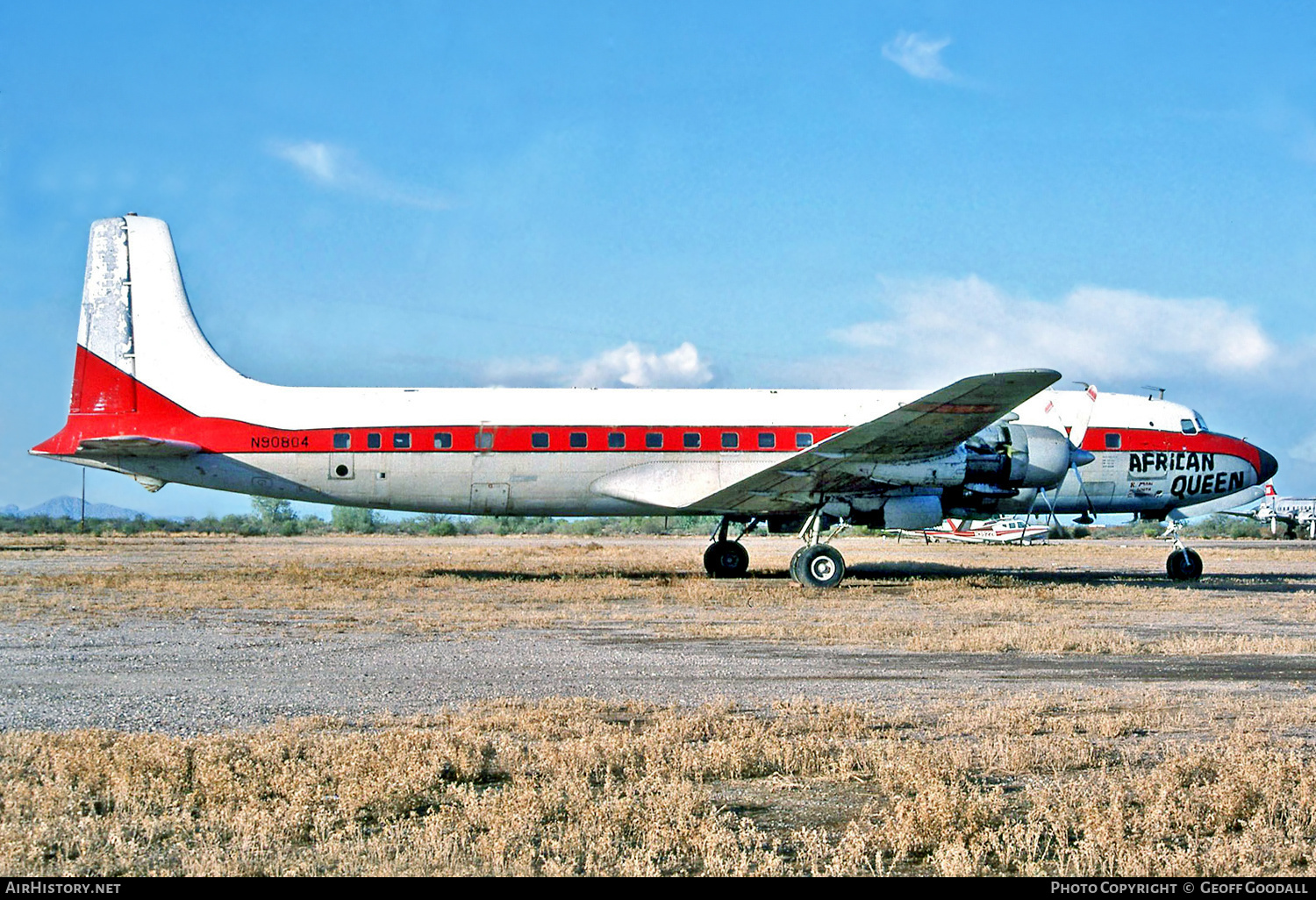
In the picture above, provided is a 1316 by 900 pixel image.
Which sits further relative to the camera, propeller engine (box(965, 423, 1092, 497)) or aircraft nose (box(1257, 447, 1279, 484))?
aircraft nose (box(1257, 447, 1279, 484))

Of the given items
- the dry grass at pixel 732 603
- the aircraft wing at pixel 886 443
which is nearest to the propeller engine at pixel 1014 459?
the aircraft wing at pixel 886 443

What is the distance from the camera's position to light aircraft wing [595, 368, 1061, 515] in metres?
19.8

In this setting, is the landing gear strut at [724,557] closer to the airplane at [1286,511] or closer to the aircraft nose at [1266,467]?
the aircraft nose at [1266,467]

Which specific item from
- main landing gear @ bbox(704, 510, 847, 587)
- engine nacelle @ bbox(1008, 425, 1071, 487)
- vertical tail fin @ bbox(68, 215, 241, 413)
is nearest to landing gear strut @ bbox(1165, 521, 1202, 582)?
engine nacelle @ bbox(1008, 425, 1071, 487)

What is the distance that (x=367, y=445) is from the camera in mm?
23328

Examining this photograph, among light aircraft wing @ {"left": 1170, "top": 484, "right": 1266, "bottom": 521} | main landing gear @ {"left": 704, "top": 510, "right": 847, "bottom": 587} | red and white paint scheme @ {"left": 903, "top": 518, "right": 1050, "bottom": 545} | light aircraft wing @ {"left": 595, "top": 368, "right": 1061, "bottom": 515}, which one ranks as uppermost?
light aircraft wing @ {"left": 595, "top": 368, "right": 1061, "bottom": 515}

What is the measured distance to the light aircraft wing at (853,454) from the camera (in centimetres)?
1977

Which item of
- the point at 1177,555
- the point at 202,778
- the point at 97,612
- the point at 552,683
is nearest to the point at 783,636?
the point at 552,683

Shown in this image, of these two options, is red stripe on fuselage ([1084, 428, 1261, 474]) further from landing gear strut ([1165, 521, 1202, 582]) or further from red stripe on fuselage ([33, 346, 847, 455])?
red stripe on fuselage ([33, 346, 847, 455])

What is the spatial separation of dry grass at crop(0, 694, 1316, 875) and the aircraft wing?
11226mm

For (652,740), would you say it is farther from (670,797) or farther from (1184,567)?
(1184,567)

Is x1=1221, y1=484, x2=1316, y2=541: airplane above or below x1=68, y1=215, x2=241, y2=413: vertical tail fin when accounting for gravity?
below

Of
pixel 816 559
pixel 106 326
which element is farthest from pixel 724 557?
pixel 106 326

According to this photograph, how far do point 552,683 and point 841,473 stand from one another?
12.9 meters
